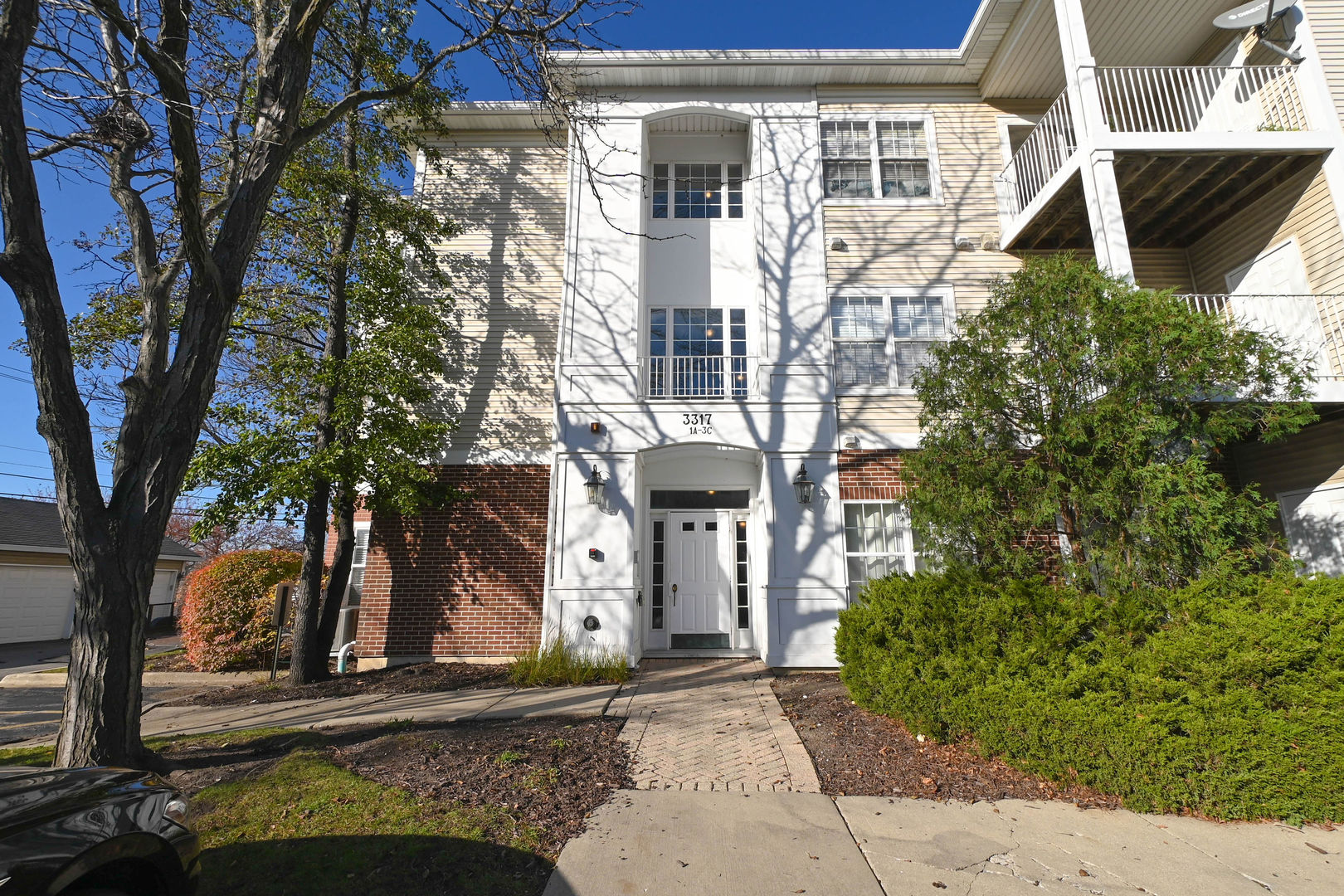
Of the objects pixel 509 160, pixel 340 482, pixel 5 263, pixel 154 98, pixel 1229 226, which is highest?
pixel 509 160

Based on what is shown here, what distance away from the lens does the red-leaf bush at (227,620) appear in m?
10.7

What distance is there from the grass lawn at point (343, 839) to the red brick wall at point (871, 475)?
6.80m

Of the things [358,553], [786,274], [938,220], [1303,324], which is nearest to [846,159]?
[938,220]

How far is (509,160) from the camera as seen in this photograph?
37.3 ft

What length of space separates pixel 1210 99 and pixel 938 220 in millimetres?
4112

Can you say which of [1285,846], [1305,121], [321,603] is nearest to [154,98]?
[321,603]

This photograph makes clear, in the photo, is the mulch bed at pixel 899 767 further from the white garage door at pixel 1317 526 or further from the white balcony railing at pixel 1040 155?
the white balcony railing at pixel 1040 155

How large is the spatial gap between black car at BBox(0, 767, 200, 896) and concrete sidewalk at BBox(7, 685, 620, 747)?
3.76 metres

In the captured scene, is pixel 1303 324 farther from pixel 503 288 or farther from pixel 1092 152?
pixel 503 288

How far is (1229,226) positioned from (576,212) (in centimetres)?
1040

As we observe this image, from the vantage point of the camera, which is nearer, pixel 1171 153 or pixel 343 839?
pixel 343 839

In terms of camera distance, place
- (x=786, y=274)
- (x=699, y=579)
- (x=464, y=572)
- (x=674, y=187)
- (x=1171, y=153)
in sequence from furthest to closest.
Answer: (x=674, y=187)
(x=786, y=274)
(x=699, y=579)
(x=464, y=572)
(x=1171, y=153)

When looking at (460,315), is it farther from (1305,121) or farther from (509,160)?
(1305,121)

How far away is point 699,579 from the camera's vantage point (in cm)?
997
